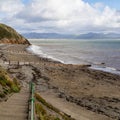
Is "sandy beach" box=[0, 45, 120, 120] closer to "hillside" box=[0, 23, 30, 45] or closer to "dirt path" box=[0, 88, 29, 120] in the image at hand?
"dirt path" box=[0, 88, 29, 120]

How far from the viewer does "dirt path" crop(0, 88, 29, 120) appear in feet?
40.6

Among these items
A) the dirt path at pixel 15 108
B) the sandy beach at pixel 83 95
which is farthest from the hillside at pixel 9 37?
the dirt path at pixel 15 108

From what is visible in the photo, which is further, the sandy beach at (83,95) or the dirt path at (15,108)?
the sandy beach at (83,95)

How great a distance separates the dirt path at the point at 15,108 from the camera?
1237 cm

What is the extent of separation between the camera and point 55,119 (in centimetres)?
1411

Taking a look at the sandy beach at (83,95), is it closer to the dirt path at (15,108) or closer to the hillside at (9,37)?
the dirt path at (15,108)

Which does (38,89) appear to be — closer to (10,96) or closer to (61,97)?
(61,97)

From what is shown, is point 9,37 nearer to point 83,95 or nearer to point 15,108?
point 83,95

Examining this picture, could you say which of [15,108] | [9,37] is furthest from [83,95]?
[9,37]

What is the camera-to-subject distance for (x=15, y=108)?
14055 mm

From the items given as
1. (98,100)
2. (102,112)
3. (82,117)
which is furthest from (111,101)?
(82,117)

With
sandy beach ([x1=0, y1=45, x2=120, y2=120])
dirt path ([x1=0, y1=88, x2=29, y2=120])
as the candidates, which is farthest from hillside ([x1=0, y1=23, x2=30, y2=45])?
dirt path ([x1=0, y1=88, x2=29, y2=120])

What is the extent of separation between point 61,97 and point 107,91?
6.41 metres

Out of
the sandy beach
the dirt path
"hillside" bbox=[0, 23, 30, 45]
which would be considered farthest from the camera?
"hillside" bbox=[0, 23, 30, 45]
